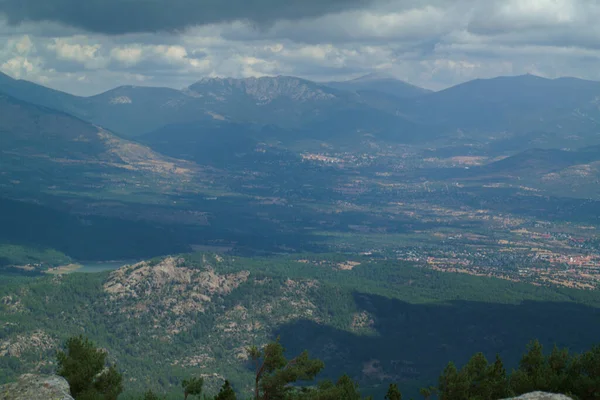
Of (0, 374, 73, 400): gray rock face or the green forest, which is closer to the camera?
(0, 374, 73, 400): gray rock face

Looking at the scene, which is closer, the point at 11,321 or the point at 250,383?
the point at 250,383

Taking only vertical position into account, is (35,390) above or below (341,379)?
above

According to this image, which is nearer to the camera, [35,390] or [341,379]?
[35,390]

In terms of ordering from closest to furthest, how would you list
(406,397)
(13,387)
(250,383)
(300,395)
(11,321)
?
(13,387) < (300,395) < (406,397) < (250,383) < (11,321)

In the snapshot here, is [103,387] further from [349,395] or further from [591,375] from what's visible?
[591,375]

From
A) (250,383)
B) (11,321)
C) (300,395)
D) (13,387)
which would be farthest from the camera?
(11,321)

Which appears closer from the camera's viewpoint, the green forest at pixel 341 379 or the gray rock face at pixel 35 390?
the gray rock face at pixel 35 390

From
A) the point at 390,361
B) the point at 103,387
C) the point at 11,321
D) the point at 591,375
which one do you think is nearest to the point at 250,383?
the point at 390,361

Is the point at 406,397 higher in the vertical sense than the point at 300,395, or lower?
lower
